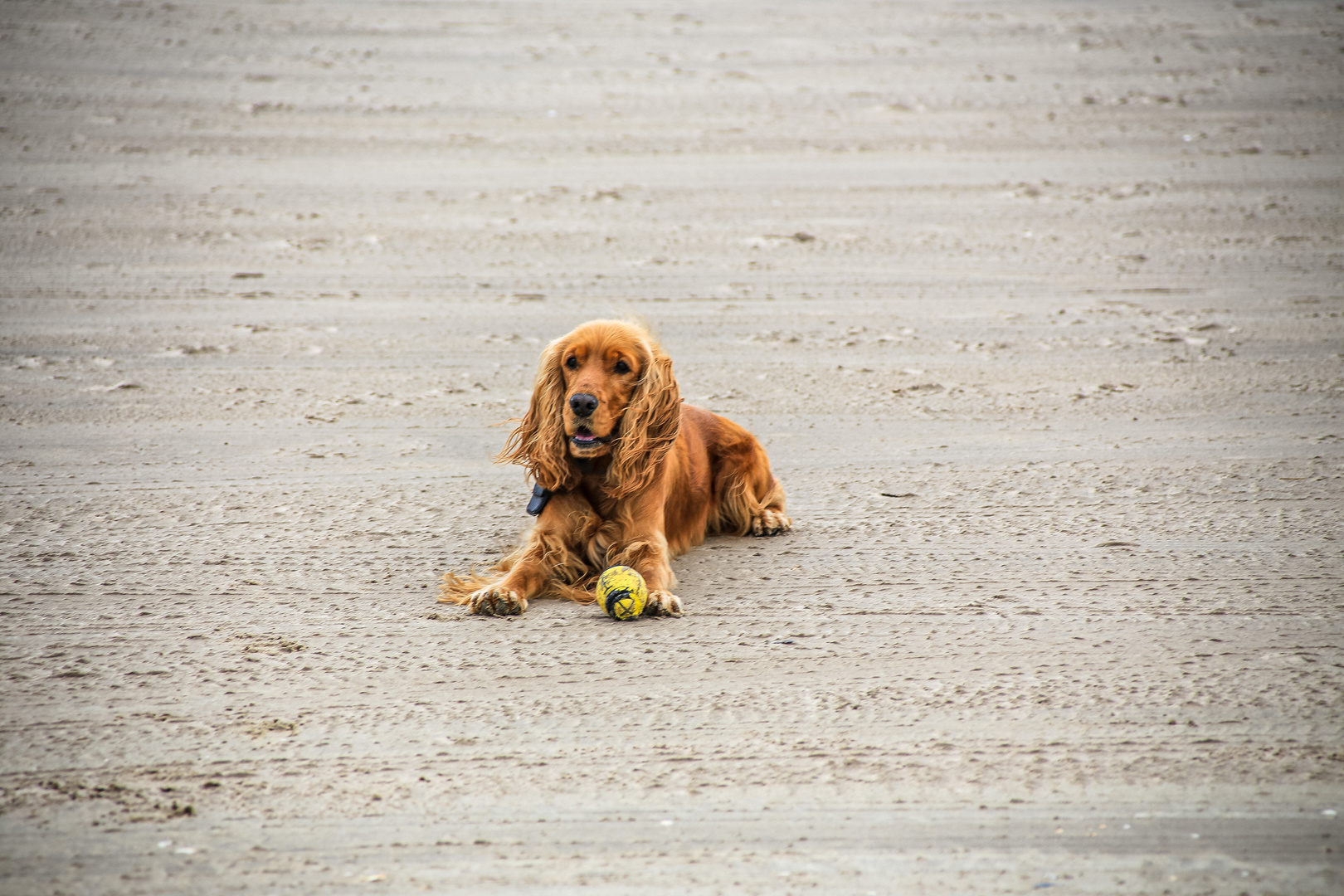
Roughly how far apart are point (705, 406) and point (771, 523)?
1.58 meters

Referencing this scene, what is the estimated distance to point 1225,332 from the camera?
7.56 meters

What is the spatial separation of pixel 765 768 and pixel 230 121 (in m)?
9.02

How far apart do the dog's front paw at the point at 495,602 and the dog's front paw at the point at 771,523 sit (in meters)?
1.28

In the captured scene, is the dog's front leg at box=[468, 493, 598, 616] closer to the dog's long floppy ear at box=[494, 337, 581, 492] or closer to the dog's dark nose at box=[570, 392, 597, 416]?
the dog's long floppy ear at box=[494, 337, 581, 492]

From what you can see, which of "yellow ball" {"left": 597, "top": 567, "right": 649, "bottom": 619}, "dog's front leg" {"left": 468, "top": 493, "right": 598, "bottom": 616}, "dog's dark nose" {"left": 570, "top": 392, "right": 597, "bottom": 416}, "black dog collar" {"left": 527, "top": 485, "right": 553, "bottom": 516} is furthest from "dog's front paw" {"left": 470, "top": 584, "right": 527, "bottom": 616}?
"dog's dark nose" {"left": 570, "top": 392, "right": 597, "bottom": 416}

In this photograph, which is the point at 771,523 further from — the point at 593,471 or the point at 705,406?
the point at 705,406

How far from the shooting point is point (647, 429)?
174 inches

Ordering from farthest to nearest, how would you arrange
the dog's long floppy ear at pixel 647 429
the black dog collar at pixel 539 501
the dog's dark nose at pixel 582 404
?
the black dog collar at pixel 539 501
the dog's long floppy ear at pixel 647 429
the dog's dark nose at pixel 582 404

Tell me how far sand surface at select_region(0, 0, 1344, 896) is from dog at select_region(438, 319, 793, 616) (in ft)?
0.71

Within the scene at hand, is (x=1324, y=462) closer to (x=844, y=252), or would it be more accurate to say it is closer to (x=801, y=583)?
(x=801, y=583)

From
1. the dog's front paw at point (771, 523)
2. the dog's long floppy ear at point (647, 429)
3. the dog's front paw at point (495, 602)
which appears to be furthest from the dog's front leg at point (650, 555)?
the dog's front paw at point (771, 523)

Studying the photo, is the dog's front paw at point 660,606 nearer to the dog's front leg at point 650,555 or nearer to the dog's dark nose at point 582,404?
the dog's front leg at point 650,555

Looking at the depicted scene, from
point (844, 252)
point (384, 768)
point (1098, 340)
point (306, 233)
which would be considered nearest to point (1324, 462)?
point (1098, 340)

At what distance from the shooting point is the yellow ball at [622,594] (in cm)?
410
